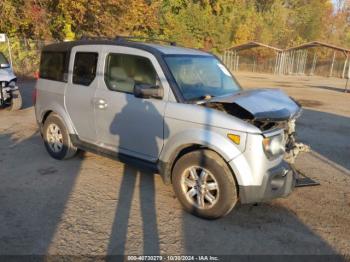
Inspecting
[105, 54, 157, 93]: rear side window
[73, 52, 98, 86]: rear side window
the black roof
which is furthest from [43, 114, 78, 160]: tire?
[105, 54, 157, 93]: rear side window

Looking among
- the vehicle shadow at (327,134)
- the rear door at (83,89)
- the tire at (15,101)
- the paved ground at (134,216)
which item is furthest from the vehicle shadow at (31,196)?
the vehicle shadow at (327,134)

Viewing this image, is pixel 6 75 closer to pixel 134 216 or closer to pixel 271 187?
pixel 134 216

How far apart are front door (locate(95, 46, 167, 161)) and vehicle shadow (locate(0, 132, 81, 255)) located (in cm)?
93

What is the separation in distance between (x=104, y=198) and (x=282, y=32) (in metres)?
58.5

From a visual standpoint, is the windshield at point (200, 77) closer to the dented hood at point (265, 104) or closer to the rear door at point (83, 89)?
the dented hood at point (265, 104)

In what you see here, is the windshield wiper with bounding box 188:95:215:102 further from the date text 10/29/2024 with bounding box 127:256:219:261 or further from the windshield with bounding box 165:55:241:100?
the date text 10/29/2024 with bounding box 127:256:219:261

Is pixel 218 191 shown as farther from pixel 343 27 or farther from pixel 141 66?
pixel 343 27

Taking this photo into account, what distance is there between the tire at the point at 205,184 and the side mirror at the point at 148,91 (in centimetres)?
82

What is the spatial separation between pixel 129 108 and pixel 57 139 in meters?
1.94

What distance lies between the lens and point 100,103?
477 centimetres

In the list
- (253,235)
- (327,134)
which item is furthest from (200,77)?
(327,134)

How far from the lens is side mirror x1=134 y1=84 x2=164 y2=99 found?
159 inches

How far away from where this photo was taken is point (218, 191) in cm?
374

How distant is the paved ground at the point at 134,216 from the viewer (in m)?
3.40
